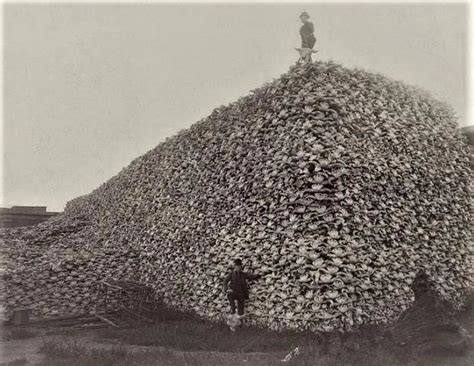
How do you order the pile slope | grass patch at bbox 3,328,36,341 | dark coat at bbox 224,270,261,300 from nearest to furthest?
the pile slope
dark coat at bbox 224,270,261,300
grass patch at bbox 3,328,36,341

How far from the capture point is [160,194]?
50.6ft

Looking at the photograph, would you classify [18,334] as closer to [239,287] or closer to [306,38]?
[239,287]

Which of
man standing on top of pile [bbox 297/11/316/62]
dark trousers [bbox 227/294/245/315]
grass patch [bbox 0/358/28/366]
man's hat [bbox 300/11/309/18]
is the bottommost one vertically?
grass patch [bbox 0/358/28/366]

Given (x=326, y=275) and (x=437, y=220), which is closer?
(x=326, y=275)

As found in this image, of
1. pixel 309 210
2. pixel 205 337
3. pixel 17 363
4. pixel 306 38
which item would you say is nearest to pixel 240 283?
pixel 205 337

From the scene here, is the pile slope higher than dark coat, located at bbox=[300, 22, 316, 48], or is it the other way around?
dark coat, located at bbox=[300, 22, 316, 48]

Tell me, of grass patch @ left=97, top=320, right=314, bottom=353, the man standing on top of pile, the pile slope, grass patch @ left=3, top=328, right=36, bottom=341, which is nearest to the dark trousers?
the pile slope

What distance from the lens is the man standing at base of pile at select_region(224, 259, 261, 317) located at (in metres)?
10.2

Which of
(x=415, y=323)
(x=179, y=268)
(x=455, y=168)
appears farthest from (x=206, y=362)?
(x=455, y=168)

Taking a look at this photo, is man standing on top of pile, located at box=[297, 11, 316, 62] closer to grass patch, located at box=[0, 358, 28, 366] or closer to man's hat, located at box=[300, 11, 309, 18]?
man's hat, located at box=[300, 11, 309, 18]

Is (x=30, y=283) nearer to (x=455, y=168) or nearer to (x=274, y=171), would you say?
(x=274, y=171)

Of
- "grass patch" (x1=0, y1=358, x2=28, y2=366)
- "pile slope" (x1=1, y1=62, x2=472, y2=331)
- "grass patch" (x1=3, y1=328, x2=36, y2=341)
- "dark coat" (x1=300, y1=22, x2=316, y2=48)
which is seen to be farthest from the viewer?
"dark coat" (x1=300, y1=22, x2=316, y2=48)

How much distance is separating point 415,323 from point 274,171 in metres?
4.33

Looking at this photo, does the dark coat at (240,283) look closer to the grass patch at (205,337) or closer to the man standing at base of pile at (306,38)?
the grass patch at (205,337)
